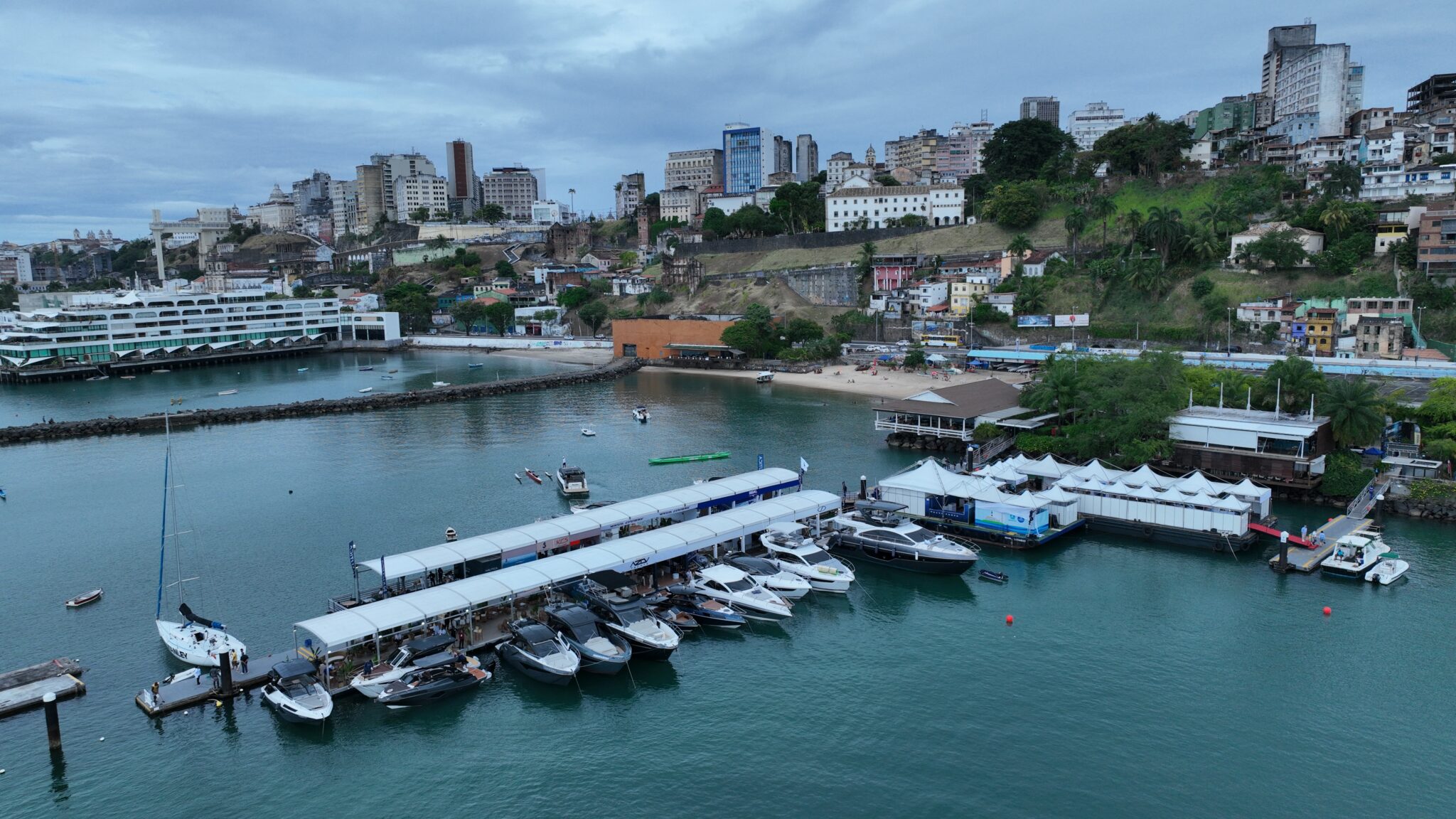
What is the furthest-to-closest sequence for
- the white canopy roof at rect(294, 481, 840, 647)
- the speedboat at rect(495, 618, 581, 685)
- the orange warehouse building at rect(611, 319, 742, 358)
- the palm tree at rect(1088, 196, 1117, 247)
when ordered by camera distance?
the orange warehouse building at rect(611, 319, 742, 358) < the palm tree at rect(1088, 196, 1117, 247) < the white canopy roof at rect(294, 481, 840, 647) < the speedboat at rect(495, 618, 581, 685)

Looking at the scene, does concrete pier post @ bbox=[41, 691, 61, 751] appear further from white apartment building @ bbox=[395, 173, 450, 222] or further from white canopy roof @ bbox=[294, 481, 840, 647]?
white apartment building @ bbox=[395, 173, 450, 222]

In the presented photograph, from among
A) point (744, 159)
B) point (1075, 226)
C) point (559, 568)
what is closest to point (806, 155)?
point (744, 159)

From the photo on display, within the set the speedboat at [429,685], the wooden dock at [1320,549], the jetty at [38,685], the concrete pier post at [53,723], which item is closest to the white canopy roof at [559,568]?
the speedboat at [429,685]

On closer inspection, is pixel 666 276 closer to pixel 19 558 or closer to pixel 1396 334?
pixel 1396 334

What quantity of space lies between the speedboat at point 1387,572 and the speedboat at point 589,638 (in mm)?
19973

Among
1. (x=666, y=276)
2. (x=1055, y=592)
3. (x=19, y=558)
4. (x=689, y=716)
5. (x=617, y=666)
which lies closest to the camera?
(x=689, y=716)

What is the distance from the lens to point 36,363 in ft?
256

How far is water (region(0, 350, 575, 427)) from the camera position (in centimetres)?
6059

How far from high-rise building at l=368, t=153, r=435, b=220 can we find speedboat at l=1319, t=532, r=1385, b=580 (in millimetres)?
173333

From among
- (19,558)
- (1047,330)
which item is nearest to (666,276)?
(1047,330)

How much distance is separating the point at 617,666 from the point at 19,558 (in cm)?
2174

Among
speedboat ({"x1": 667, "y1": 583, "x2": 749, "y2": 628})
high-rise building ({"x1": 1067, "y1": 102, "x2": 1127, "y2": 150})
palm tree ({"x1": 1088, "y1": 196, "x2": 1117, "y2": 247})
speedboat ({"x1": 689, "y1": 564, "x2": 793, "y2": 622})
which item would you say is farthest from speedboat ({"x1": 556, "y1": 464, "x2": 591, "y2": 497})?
high-rise building ({"x1": 1067, "y1": 102, "x2": 1127, "y2": 150})

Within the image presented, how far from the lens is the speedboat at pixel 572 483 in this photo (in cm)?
3547

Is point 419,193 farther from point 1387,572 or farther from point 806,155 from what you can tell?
point 1387,572
